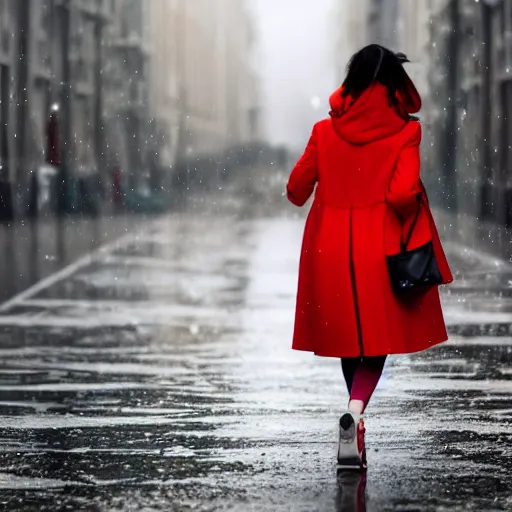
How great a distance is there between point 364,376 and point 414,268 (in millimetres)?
491

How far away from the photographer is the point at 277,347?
1080cm

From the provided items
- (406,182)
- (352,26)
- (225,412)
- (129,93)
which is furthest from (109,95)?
(406,182)

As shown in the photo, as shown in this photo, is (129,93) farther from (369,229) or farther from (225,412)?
(369,229)

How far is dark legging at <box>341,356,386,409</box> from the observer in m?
6.34

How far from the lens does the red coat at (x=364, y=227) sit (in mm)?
6238

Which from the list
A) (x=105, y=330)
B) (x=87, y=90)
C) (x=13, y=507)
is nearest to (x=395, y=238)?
(x=13, y=507)

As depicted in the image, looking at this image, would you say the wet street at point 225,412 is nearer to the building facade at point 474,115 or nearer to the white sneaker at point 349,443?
the white sneaker at point 349,443

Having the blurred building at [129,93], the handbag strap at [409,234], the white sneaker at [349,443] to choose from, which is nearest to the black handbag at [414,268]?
the handbag strap at [409,234]

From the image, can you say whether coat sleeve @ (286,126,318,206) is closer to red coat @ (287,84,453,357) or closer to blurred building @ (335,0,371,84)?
red coat @ (287,84,453,357)

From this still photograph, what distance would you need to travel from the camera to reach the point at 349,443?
20.2 feet

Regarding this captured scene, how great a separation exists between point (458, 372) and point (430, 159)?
4867 centimetres

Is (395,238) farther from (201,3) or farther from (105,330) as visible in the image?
(201,3)

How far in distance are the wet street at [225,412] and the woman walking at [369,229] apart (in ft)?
1.46

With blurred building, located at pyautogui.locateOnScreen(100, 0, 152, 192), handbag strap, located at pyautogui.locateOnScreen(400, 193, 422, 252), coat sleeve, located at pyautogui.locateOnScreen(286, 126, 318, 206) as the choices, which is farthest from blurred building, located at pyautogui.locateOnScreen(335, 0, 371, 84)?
handbag strap, located at pyautogui.locateOnScreen(400, 193, 422, 252)
